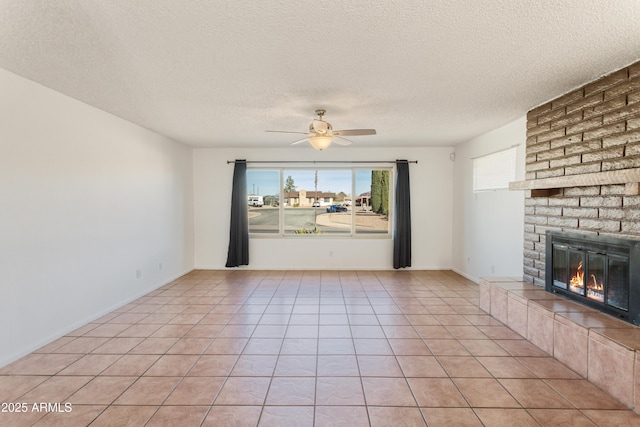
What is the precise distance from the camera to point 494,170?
4.82m

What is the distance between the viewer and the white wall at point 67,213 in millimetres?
2645

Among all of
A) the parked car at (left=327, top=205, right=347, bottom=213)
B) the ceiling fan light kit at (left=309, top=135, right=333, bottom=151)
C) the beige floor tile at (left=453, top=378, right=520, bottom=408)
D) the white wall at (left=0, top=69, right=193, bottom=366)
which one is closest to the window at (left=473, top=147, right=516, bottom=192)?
the parked car at (left=327, top=205, right=347, bottom=213)

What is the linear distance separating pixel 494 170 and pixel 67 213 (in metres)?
5.54

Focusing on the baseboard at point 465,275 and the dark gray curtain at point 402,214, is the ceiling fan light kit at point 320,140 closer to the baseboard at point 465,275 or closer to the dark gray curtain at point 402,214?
the dark gray curtain at point 402,214

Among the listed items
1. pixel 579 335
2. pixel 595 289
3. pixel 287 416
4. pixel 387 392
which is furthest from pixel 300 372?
pixel 595 289

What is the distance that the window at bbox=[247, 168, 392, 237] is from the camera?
634 centimetres

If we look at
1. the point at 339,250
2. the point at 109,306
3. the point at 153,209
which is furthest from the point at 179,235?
the point at 339,250

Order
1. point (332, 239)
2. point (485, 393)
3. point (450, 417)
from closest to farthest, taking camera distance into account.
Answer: point (450, 417) < point (485, 393) < point (332, 239)

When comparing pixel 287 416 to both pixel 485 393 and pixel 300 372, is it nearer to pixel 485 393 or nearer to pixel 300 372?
pixel 300 372

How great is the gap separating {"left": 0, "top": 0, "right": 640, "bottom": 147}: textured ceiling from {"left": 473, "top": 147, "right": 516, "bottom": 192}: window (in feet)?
2.96

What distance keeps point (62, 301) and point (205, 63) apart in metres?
2.74

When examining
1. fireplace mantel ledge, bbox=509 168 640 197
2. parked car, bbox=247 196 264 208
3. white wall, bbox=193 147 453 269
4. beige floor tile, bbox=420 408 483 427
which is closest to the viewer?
beige floor tile, bbox=420 408 483 427

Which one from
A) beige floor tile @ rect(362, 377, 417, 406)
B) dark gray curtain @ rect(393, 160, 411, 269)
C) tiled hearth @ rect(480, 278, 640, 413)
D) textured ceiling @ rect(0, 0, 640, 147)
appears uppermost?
textured ceiling @ rect(0, 0, 640, 147)

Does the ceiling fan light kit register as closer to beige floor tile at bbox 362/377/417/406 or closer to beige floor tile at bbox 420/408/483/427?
beige floor tile at bbox 362/377/417/406
